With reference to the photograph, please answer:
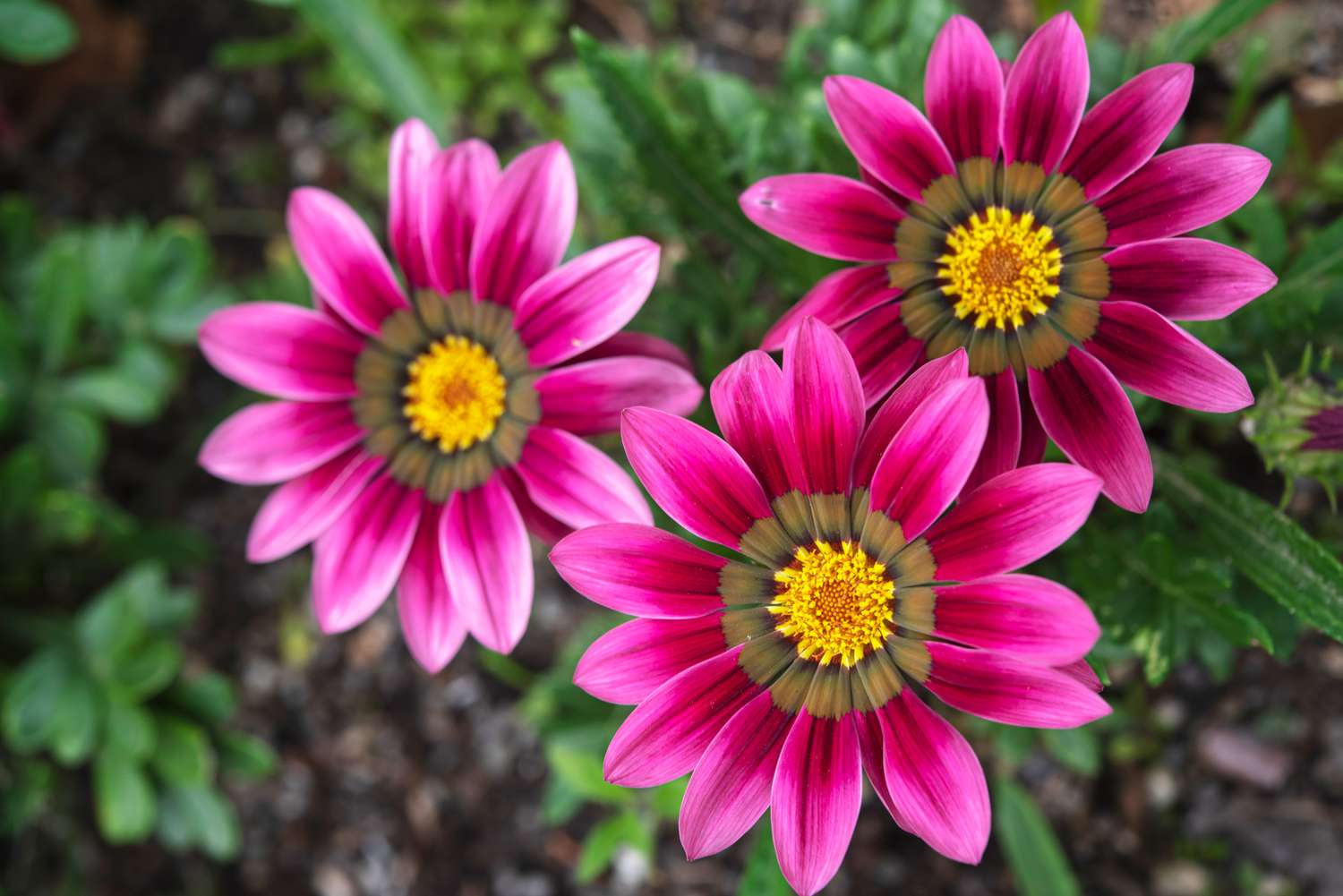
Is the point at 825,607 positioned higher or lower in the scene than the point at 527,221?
lower

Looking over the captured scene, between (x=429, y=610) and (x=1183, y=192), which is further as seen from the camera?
(x=429, y=610)

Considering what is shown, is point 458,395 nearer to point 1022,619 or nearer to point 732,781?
point 732,781

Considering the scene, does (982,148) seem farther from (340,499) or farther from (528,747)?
(528,747)

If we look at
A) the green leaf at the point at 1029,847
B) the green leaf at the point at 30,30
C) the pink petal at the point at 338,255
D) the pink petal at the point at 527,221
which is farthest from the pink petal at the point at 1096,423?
the green leaf at the point at 30,30

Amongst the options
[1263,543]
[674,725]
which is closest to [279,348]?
[674,725]

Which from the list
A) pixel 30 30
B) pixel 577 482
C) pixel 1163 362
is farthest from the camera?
pixel 30 30

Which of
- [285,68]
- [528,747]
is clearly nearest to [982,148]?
[528,747]

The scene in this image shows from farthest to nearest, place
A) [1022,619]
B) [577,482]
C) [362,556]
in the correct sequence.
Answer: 1. [362,556]
2. [577,482]
3. [1022,619]

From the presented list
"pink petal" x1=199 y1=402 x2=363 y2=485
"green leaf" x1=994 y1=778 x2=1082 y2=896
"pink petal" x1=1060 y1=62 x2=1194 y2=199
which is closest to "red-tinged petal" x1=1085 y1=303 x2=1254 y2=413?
"pink petal" x1=1060 y1=62 x2=1194 y2=199

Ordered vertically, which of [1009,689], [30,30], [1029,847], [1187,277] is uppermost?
[30,30]
